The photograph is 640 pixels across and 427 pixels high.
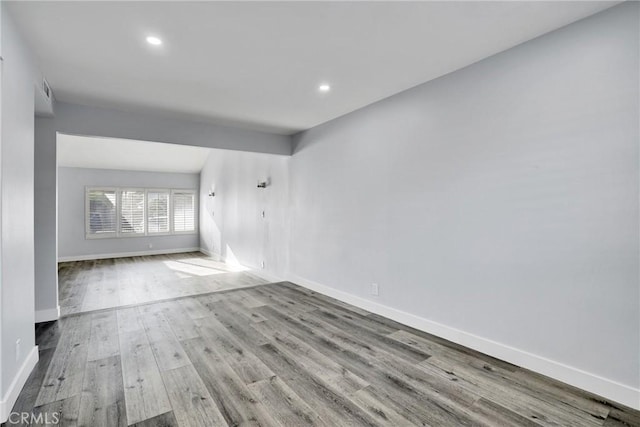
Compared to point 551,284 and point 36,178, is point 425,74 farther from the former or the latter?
point 36,178

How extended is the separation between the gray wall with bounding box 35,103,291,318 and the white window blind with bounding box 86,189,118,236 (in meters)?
5.42

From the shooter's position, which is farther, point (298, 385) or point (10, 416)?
point (298, 385)

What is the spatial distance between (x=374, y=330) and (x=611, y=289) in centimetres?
202

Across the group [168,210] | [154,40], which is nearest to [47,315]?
[154,40]

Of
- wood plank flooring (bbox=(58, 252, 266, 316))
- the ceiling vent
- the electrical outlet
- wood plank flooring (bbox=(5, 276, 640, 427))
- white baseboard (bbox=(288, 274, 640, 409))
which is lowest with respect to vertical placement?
wood plank flooring (bbox=(5, 276, 640, 427))

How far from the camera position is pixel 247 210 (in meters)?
6.87

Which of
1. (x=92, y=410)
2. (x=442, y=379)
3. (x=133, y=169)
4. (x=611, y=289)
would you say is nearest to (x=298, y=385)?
(x=442, y=379)

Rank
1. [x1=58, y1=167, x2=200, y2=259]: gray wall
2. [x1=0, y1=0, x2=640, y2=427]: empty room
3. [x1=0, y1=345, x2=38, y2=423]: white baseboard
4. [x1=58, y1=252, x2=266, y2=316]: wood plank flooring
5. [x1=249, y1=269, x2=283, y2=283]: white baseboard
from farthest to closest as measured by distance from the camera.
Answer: [x1=58, y1=167, x2=200, y2=259]: gray wall < [x1=249, y1=269, x2=283, y2=283]: white baseboard < [x1=58, y1=252, x2=266, y2=316]: wood plank flooring < [x1=0, y1=0, x2=640, y2=427]: empty room < [x1=0, y1=345, x2=38, y2=423]: white baseboard

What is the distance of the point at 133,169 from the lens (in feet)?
28.7

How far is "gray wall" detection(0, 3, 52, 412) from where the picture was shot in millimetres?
1907

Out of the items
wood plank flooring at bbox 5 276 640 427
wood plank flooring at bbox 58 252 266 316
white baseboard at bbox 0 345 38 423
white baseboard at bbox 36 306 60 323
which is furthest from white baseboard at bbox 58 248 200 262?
white baseboard at bbox 0 345 38 423

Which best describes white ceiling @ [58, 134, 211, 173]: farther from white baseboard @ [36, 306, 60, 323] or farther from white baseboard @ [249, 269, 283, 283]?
white baseboard @ [36, 306, 60, 323]

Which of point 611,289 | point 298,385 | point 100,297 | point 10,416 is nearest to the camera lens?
point 10,416

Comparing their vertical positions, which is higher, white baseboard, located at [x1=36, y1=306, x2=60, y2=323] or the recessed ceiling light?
the recessed ceiling light
